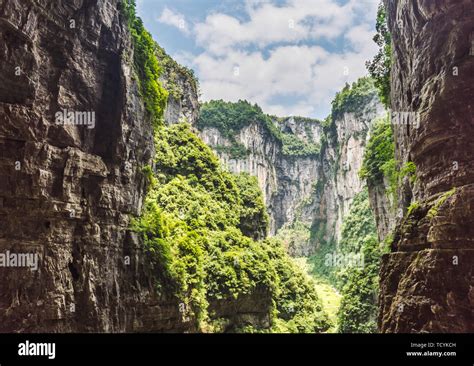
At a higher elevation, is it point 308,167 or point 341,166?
point 308,167

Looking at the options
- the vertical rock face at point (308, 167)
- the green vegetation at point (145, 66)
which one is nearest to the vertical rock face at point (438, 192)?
the green vegetation at point (145, 66)

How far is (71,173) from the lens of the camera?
1398cm

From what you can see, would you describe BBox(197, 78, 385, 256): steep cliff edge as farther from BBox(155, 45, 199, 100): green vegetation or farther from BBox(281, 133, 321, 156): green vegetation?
BBox(155, 45, 199, 100): green vegetation

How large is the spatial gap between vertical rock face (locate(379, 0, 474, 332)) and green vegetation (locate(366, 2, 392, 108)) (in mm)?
8579

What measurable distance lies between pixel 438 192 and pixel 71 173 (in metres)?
12.2

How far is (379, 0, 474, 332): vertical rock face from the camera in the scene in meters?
7.90

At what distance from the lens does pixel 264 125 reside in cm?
10906

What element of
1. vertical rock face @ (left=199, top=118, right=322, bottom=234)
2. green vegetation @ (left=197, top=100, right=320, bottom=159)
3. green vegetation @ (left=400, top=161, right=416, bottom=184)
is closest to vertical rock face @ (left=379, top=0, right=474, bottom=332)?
green vegetation @ (left=400, top=161, right=416, bottom=184)

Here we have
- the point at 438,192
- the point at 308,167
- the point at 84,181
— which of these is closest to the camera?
the point at 438,192

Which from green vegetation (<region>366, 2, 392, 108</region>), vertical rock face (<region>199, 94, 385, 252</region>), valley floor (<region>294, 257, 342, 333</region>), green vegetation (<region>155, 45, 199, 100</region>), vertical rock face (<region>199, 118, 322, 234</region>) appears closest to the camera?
green vegetation (<region>366, 2, 392, 108</region>)

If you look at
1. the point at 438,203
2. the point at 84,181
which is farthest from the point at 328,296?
the point at 438,203

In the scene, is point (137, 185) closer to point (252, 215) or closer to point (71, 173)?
point (71, 173)

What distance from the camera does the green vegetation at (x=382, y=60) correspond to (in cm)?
1956
